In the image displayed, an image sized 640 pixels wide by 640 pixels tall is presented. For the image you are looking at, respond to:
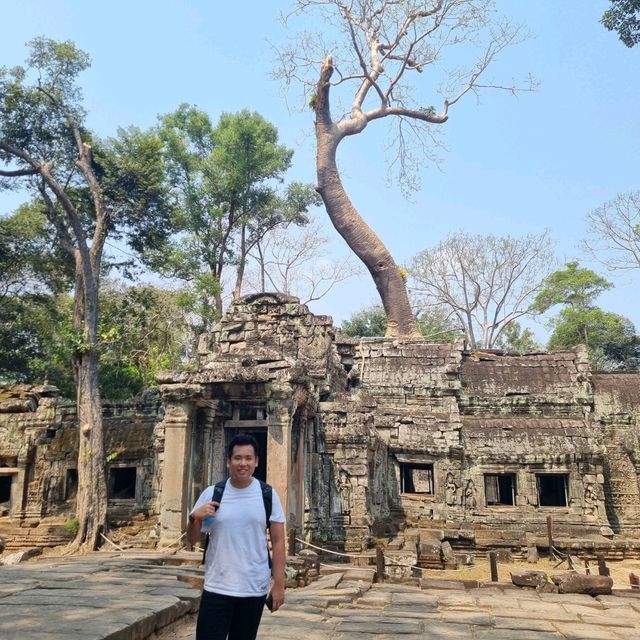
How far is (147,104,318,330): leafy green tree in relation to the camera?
26.9 m

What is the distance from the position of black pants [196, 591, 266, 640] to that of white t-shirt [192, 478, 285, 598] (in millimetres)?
40

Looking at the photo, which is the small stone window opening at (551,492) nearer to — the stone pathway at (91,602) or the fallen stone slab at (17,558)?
the fallen stone slab at (17,558)

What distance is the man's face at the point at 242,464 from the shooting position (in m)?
3.16

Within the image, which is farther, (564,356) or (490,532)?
(564,356)

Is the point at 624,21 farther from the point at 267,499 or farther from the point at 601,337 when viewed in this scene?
the point at 601,337

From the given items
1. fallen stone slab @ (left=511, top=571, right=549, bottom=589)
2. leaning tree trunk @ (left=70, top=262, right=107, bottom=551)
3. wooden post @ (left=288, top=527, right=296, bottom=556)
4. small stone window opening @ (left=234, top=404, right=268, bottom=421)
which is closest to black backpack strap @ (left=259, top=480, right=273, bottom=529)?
fallen stone slab @ (left=511, top=571, right=549, bottom=589)

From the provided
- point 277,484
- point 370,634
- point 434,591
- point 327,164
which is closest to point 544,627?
point 370,634

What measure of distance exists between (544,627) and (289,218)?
25.7m

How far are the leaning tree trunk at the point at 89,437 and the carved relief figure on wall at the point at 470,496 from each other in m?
8.82

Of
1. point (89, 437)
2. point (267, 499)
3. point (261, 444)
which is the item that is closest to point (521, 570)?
point (261, 444)

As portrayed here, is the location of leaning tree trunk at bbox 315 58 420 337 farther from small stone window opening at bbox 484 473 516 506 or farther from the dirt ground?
the dirt ground

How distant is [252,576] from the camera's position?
2.99 meters

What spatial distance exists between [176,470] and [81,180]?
1199cm

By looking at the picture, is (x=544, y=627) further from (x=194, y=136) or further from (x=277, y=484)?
(x=194, y=136)
